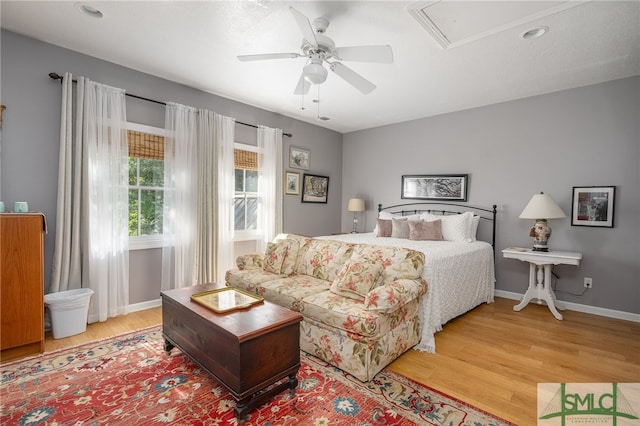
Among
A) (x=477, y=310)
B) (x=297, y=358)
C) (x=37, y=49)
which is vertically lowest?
(x=477, y=310)

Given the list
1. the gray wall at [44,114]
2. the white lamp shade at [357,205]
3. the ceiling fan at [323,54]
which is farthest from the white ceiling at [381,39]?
the white lamp shade at [357,205]

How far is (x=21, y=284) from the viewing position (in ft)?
7.77

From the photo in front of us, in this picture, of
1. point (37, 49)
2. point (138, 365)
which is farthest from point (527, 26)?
point (37, 49)

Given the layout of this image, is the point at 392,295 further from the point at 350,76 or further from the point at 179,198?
the point at 179,198

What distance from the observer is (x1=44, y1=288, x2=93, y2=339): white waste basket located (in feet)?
Result: 8.75

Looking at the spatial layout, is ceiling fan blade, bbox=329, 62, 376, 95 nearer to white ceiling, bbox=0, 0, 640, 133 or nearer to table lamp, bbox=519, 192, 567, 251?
white ceiling, bbox=0, 0, 640, 133

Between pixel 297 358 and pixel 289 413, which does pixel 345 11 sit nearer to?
pixel 297 358

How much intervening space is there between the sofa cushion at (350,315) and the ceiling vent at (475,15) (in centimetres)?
226

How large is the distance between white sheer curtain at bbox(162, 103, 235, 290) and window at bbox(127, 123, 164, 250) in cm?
13

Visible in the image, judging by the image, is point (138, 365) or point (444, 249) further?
point (444, 249)

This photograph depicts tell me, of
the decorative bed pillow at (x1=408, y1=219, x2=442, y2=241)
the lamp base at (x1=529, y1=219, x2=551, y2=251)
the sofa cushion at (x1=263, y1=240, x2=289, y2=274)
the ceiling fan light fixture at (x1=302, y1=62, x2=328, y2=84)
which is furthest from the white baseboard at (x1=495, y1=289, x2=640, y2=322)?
the ceiling fan light fixture at (x1=302, y1=62, x2=328, y2=84)

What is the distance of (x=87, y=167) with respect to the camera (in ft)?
9.77

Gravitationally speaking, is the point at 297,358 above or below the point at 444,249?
below

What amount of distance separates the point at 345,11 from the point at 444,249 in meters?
2.48
